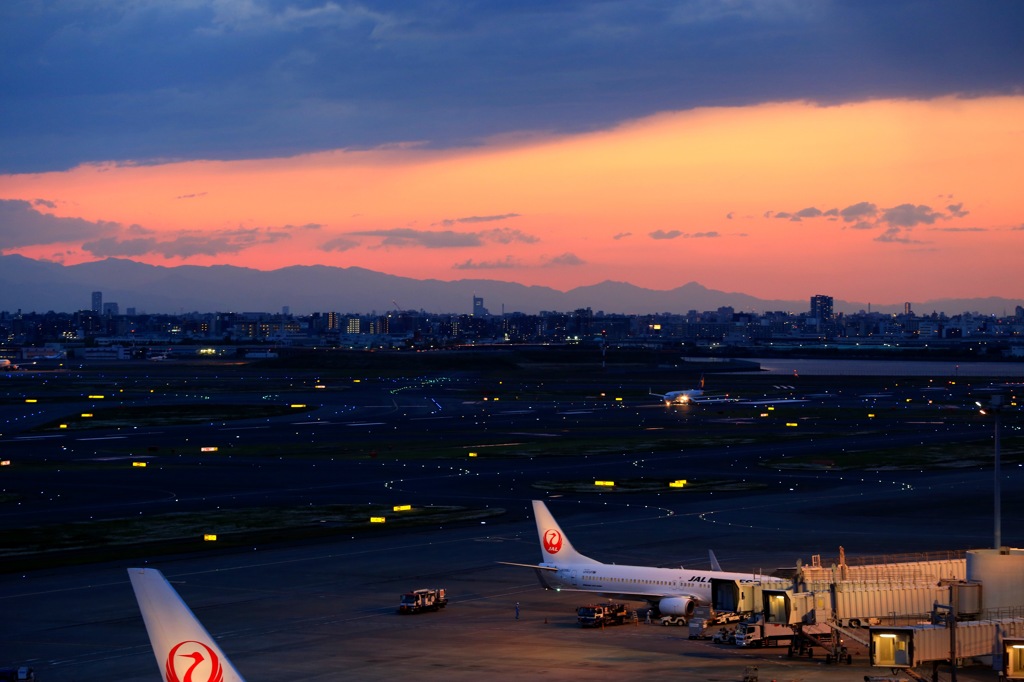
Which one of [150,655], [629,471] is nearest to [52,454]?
[629,471]

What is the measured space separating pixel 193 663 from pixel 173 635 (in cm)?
76

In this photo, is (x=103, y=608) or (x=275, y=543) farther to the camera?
(x=275, y=543)

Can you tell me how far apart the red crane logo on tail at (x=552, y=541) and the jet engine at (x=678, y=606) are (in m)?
6.53

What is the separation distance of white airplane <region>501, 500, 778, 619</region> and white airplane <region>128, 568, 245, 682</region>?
30.1 meters

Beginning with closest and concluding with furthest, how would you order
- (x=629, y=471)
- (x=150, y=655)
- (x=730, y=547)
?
1. (x=150, y=655)
2. (x=730, y=547)
3. (x=629, y=471)

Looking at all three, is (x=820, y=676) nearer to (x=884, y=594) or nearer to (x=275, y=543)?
(x=884, y=594)

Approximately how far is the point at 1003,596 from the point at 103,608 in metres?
38.0

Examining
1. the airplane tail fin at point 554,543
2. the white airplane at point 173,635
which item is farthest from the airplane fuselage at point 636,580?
the white airplane at point 173,635

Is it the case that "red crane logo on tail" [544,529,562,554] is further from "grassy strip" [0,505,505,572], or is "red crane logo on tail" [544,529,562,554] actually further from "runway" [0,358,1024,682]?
"grassy strip" [0,505,505,572]

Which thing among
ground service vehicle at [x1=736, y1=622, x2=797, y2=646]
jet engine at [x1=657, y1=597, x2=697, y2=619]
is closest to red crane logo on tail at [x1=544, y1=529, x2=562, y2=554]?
→ jet engine at [x1=657, y1=597, x2=697, y2=619]

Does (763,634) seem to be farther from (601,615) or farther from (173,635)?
(173,635)

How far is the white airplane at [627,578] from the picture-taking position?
182ft

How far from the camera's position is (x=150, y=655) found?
1955 inches

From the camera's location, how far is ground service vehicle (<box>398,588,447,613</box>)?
57.3 meters
